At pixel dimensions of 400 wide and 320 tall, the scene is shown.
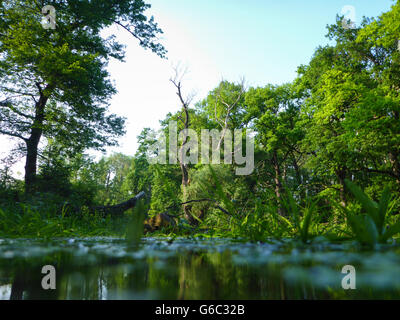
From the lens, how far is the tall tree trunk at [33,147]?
9477 mm

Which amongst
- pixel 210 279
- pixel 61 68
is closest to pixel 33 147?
pixel 61 68

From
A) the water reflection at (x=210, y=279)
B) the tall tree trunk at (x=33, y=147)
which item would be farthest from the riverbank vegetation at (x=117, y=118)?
the water reflection at (x=210, y=279)

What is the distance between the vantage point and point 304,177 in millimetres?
24203

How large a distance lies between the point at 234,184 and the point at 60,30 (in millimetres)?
15024

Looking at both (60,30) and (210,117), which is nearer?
(60,30)

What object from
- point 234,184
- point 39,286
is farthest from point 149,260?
point 234,184

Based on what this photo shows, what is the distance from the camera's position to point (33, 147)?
415 inches

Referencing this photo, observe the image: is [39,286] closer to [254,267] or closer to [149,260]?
[149,260]

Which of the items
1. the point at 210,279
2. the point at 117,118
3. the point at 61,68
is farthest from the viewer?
the point at 117,118

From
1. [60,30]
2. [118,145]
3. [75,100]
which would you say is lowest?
[118,145]

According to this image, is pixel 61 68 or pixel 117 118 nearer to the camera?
pixel 61 68

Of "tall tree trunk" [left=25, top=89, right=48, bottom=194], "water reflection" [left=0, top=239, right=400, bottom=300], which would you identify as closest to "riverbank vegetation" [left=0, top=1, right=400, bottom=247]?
"tall tree trunk" [left=25, top=89, right=48, bottom=194]

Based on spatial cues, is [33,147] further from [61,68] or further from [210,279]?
[210,279]

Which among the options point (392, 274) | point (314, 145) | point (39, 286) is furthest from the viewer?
point (314, 145)
